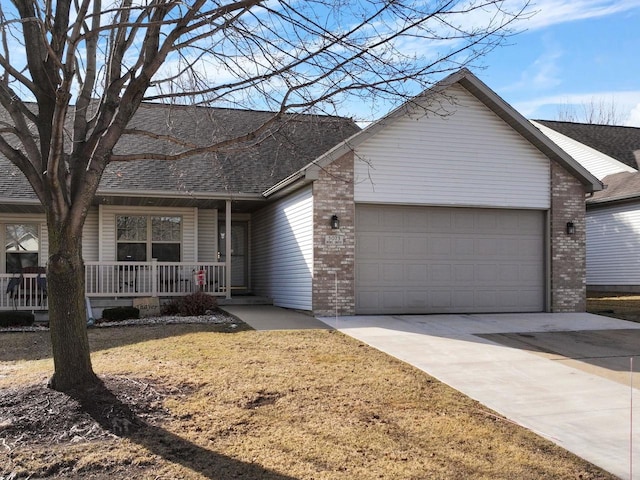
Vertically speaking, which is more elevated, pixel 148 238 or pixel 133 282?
pixel 148 238

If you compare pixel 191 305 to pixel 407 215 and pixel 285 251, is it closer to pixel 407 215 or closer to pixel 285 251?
pixel 285 251

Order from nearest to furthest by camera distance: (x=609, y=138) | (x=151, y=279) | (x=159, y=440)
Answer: (x=159, y=440)
(x=151, y=279)
(x=609, y=138)

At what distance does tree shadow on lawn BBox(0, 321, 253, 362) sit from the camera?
9.44 m

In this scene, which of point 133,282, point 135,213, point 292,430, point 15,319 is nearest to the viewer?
point 292,430

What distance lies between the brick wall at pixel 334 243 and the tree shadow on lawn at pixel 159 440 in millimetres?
6772

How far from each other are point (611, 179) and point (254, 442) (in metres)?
22.3

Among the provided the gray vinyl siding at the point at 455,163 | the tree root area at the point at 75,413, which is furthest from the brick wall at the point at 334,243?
the tree root area at the point at 75,413

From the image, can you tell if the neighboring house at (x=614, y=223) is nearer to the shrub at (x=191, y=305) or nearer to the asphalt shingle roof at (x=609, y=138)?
the asphalt shingle roof at (x=609, y=138)

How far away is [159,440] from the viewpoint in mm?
5230

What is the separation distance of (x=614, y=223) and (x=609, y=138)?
23.1 feet

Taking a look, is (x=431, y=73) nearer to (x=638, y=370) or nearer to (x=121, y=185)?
(x=638, y=370)

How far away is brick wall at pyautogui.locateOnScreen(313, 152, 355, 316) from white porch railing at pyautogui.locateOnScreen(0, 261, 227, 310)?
384 cm

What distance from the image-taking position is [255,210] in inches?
707

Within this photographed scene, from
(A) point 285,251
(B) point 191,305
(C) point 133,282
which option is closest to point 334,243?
(A) point 285,251
